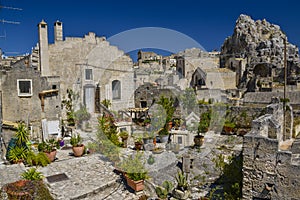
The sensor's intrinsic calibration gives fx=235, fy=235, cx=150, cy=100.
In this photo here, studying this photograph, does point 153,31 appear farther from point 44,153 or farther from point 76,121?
point 76,121

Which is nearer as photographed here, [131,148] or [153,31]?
[153,31]

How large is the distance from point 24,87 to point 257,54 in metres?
43.4

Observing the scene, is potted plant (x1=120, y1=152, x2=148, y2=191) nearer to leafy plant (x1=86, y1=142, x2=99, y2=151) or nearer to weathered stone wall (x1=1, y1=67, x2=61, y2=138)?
leafy plant (x1=86, y1=142, x2=99, y2=151)

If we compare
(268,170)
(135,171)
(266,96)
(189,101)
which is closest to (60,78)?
(189,101)

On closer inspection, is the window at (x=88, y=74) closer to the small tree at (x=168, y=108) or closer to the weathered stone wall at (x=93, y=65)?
the weathered stone wall at (x=93, y=65)

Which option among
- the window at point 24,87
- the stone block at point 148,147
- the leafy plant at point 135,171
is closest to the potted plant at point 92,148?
the stone block at point 148,147

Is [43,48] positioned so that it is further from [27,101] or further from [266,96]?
[266,96]

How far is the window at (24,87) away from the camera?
14578 mm

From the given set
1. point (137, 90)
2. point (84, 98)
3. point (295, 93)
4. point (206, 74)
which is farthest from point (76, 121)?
point (206, 74)

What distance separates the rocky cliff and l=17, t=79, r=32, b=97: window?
30430 millimetres

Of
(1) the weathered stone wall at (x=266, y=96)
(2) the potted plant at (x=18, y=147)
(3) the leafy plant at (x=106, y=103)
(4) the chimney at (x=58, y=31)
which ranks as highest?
(4) the chimney at (x=58, y=31)

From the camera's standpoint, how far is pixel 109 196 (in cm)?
848

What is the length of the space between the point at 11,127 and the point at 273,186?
38.7 ft

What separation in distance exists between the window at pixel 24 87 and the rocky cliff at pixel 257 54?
30.4 m
